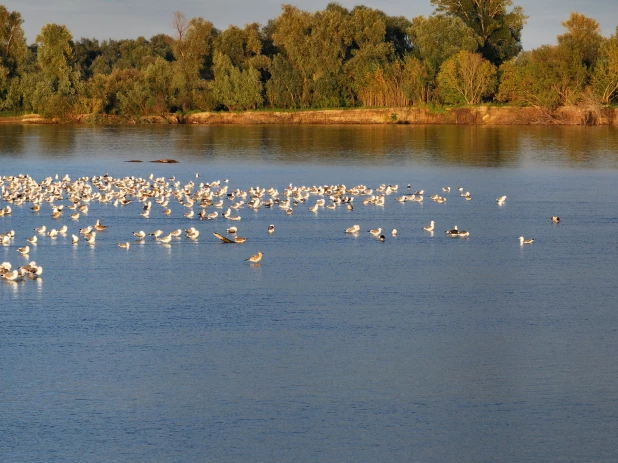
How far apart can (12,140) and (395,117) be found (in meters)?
45.2

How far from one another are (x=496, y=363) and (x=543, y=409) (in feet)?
7.68

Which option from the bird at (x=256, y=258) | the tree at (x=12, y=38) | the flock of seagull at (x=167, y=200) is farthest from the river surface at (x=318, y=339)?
the tree at (x=12, y=38)

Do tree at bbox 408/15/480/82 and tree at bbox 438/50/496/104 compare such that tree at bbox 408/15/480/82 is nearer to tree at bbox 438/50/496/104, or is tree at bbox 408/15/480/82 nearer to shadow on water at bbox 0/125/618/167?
tree at bbox 438/50/496/104

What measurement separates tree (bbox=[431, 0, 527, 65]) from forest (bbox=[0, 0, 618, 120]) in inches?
4.8

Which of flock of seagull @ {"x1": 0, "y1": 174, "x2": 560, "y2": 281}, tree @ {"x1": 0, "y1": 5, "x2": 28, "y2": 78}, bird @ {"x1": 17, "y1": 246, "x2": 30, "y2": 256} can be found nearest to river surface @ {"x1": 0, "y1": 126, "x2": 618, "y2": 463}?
bird @ {"x1": 17, "y1": 246, "x2": 30, "y2": 256}

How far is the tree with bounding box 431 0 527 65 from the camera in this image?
380ft

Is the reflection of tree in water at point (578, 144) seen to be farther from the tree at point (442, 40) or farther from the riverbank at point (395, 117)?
the tree at point (442, 40)

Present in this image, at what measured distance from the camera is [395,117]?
112562 millimetres

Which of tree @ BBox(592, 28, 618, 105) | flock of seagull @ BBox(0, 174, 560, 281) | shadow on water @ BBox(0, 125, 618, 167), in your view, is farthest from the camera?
tree @ BBox(592, 28, 618, 105)

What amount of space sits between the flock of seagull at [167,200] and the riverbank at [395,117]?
62.2 m

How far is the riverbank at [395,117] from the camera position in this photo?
102 meters

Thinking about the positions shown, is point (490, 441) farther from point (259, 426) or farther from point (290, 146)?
point (290, 146)

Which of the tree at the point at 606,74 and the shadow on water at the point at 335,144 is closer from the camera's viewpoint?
the shadow on water at the point at 335,144

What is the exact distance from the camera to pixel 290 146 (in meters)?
75.1
